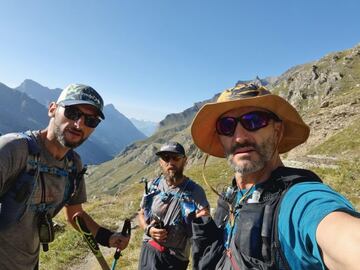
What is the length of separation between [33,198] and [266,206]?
3.21 meters

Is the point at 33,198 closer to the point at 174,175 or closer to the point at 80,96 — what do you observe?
the point at 80,96

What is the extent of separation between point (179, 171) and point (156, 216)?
3.89 feet

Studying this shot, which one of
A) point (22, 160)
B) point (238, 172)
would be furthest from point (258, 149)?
point (22, 160)

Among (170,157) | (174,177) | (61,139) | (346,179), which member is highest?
(61,139)

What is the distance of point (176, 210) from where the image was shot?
6355 mm

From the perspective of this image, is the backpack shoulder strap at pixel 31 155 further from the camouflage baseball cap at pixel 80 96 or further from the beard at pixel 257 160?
the beard at pixel 257 160

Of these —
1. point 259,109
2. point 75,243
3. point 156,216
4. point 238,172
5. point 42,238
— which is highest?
point 259,109

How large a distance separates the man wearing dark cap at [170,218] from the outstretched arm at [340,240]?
3.83 metres

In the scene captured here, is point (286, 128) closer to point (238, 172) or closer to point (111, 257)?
point (238, 172)

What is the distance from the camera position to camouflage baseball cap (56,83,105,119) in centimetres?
470

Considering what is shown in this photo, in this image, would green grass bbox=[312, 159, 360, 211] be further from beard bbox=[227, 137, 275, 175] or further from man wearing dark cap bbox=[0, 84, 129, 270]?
man wearing dark cap bbox=[0, 84, 129, 270]

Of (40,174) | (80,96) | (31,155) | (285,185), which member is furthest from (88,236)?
(285,185)

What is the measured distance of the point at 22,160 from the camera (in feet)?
13.1

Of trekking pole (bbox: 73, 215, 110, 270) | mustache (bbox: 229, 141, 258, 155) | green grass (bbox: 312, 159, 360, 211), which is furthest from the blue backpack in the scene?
green grass (bbox: 312, 159, 360, 211)
